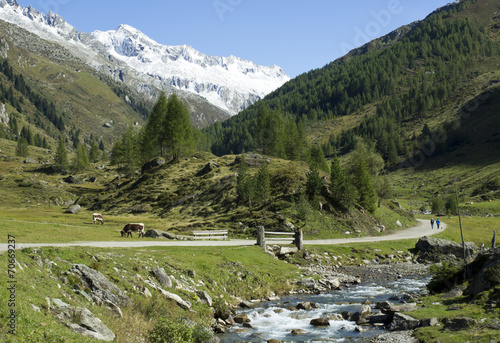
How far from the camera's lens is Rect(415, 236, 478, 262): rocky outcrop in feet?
155

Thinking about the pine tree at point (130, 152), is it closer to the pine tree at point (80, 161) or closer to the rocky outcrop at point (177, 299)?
the pine tree at point (80, 161)

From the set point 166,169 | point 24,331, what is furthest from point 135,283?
point 166,169

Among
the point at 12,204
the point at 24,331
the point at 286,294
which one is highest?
the point at 12,204

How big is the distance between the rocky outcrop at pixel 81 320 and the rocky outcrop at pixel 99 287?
272 cm

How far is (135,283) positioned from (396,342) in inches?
559

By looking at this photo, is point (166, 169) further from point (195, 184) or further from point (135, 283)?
point (135, 283)

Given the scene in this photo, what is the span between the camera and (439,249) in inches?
1914

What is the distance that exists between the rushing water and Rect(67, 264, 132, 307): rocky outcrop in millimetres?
5945

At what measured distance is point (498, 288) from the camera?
19625 millimetres

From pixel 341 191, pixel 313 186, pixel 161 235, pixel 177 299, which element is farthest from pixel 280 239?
pixel 177 299

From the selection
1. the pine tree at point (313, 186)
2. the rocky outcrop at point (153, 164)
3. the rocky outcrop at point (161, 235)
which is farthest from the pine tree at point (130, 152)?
the rocky outcrop at point (161, 235)

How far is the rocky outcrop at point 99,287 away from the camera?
17684mm

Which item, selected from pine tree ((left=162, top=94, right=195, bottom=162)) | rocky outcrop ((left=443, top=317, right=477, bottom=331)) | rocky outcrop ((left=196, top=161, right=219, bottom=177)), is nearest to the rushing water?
rocky outcrop ((left=443, top=317, right=477, bottom=331))

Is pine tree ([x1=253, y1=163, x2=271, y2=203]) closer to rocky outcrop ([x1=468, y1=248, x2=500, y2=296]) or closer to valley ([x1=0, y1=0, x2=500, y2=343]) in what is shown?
valley ([x1=0, y1=0, x2=500, y2=343])
